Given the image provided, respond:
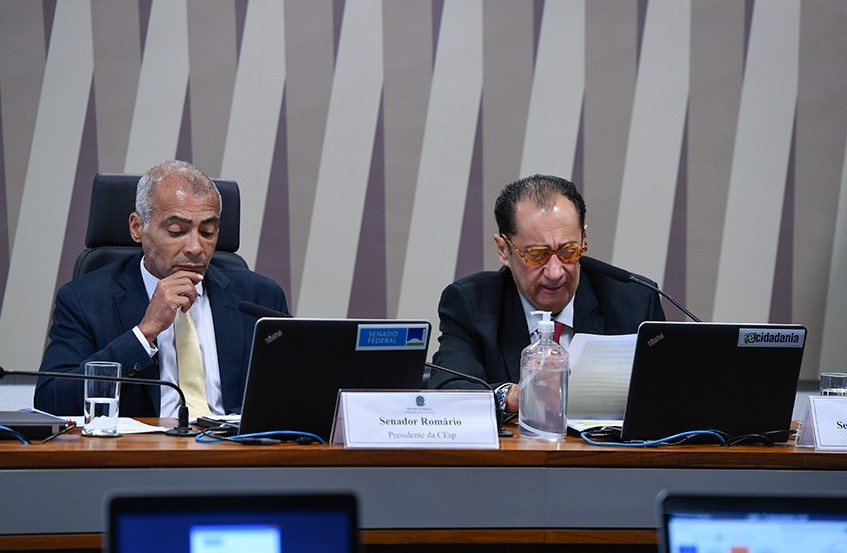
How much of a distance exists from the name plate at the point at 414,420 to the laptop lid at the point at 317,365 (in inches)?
3.2

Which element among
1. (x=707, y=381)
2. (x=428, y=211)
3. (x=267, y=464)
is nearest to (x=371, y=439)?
(x=267, y=464)

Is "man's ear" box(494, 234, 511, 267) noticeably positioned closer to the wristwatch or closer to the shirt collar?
the shirt collar

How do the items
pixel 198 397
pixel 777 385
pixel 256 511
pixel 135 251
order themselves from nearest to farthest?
pixel 256 511, pixel 777 385, pixel 198 397, pixel 135 251

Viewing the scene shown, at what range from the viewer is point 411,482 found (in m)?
1.72

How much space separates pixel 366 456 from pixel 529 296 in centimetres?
104

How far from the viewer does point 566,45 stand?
3.66m

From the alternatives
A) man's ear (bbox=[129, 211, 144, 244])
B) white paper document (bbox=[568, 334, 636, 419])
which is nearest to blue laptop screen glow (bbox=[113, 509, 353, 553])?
white paper document (bbox=[568, 334, 636, 419])

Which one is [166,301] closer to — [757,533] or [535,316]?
[535,316]

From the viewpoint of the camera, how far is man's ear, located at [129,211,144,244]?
109 inches

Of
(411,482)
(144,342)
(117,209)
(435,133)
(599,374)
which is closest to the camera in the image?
(411,482)

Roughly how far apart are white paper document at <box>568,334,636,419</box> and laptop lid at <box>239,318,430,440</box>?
38 cm

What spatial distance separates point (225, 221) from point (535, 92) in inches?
49.3

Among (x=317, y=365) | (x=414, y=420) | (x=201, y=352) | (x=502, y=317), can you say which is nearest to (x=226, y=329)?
(x=201, y=352)

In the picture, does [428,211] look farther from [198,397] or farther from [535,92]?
[198,397]
